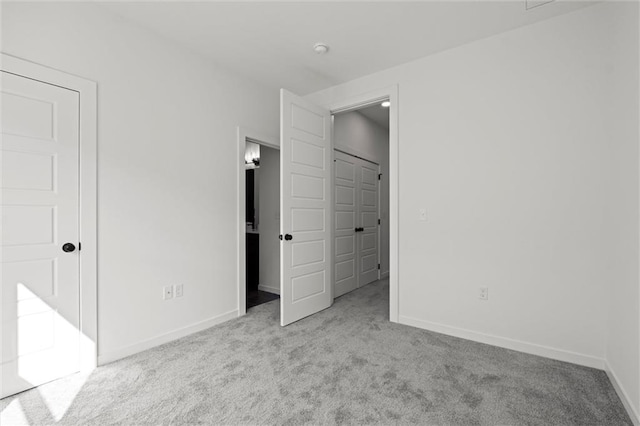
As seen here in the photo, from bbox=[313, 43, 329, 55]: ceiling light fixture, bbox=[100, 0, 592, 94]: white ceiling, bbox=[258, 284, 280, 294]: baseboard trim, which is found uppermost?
bbox=[100, 0, 592, 94]: white ceiling

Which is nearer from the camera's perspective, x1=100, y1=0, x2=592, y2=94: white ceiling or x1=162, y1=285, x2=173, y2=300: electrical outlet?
x1=100, y1=0, x2=592, y2=94: white ceiling

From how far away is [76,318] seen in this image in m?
2.14

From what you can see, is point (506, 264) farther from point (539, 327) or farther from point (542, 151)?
point (542, 151)

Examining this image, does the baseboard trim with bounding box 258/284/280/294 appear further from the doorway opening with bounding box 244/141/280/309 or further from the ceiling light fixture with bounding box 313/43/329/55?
the ceiling light fixture with bounding box 313/43/329/55

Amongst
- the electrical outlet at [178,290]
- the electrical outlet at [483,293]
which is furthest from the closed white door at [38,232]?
the electrical outlet at [483,293]

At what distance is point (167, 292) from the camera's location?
8.79ft

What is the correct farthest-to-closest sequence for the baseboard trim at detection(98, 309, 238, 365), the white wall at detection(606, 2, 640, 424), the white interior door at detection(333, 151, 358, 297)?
the white interior door at detection(333, 151, 358, 297) → the baseboard trim at detection(98, 309, 238, 365) → the white wall at detection(606, 2, 640, 424)

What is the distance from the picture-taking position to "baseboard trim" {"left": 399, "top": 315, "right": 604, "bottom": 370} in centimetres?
226

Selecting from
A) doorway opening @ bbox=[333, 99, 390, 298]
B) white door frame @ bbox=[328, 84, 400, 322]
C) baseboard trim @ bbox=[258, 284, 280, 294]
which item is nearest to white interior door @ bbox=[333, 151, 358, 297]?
doorway opening @ bbox=[333, 99, 390, 298]

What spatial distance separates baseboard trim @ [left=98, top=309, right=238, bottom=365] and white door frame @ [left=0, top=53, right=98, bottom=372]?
0.10 meters

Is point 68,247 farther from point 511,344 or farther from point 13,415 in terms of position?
point 511,344

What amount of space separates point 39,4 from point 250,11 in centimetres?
135

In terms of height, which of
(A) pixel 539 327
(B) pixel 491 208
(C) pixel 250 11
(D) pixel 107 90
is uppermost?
(C) pixel 250 11

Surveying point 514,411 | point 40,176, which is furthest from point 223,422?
point 40,176
